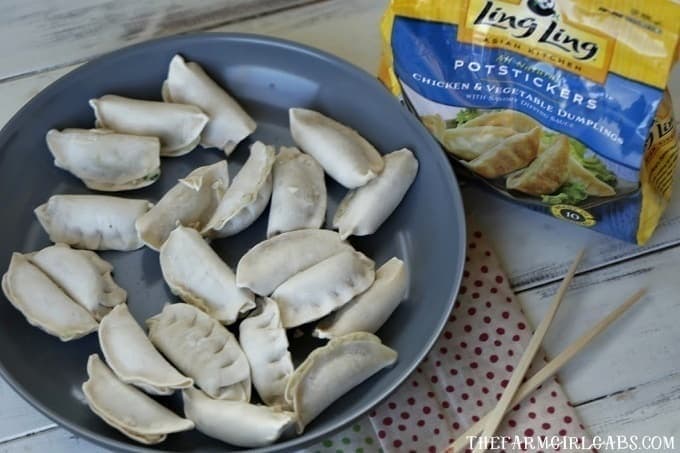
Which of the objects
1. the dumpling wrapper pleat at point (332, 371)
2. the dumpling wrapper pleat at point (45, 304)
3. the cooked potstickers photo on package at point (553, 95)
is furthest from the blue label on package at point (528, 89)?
the dumpling wrapper pleat at point (45, 304)

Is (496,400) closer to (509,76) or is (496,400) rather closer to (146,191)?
(509,76)

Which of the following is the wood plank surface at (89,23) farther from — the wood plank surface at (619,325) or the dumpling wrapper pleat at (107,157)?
the wood plank surface at (619,325)

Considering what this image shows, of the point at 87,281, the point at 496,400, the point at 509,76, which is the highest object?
the point at 509,76

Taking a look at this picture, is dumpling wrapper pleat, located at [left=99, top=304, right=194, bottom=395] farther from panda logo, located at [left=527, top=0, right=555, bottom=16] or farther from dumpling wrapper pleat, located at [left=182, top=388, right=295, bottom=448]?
panda logo, located at [left=527, top=0, right=555, bottom=16]

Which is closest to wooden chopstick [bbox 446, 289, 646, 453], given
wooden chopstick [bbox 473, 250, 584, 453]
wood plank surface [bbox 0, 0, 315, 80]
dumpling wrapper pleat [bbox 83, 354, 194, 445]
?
wooden chopstick [bbox 473, 250, 584, 453]

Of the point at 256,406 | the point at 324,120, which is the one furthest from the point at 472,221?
the point at 256,406

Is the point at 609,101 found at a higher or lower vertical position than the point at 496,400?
higher

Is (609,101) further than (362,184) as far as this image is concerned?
No

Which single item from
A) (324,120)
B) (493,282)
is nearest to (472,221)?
(493,282)
